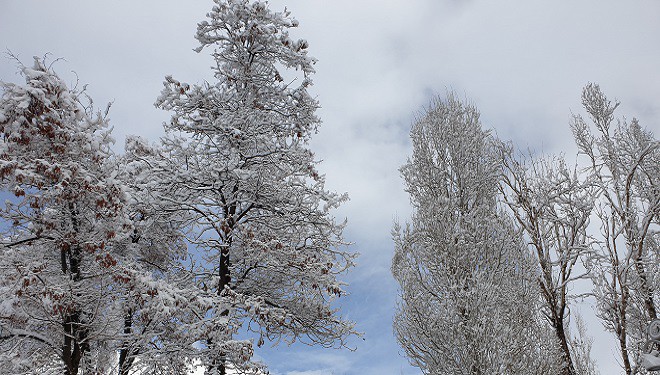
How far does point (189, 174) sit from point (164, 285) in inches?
85.1

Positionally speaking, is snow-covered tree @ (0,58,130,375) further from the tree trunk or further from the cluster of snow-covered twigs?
the tree trunk

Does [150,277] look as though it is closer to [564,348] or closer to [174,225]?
[174,225]

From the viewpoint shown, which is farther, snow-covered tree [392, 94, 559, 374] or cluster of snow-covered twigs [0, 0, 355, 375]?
snow-covered tree [392, 94, 559, 374]

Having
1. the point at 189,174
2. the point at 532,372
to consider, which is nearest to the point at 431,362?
the point at 532,372

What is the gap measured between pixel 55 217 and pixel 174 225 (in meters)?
3.34

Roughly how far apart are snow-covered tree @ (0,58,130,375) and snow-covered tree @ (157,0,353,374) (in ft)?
5.52

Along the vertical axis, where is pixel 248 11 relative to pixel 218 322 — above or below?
above

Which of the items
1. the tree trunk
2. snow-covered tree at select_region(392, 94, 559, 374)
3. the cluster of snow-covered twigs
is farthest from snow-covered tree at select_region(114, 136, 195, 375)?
the tree trunk

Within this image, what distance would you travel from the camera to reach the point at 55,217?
22.4 feet

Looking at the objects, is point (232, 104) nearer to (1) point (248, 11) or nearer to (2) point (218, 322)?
(1) point (248, 11)

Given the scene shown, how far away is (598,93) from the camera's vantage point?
623 inches

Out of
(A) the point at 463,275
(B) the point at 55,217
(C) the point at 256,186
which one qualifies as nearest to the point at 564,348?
(A) the point at 463,275

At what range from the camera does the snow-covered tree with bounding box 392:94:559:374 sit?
8562 millimetres

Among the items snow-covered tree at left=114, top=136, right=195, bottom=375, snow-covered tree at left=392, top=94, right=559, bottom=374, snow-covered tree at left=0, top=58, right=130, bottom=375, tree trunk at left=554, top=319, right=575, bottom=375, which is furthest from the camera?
tree trunk at left=554, top=319, right=575, bottom=375
